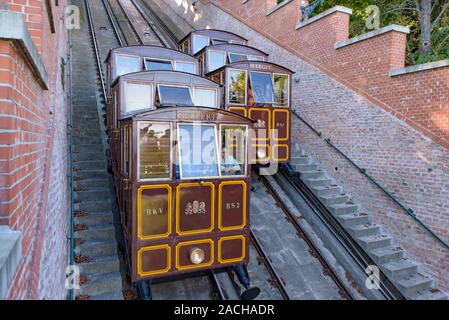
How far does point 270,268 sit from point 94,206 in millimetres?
3995

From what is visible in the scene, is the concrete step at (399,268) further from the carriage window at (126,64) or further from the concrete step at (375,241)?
the carriage window at (126,64)

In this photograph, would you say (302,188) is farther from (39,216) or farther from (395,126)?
(39,216)

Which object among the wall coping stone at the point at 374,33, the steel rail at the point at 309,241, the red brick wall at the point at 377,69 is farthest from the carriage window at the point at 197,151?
the wall coping stone at the point at 374,33

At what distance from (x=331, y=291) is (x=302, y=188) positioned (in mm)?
3222

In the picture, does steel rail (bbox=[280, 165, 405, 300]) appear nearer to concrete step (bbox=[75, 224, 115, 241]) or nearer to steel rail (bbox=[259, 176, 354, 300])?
steel rail (bbox=[259, 176, 354, 300])

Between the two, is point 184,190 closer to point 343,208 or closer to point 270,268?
point 270,268

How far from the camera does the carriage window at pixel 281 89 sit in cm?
873

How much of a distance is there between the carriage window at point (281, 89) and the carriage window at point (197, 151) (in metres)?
3.88

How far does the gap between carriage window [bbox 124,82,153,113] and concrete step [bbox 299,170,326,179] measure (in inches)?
184

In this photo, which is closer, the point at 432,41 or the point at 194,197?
the point at 194,197

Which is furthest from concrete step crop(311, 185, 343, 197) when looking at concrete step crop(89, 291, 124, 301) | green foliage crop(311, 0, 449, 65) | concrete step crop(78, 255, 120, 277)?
concrete step crop(89, 291, 124, 301)

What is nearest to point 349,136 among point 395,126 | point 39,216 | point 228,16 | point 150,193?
point 395,126

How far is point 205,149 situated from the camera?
17.5 ft

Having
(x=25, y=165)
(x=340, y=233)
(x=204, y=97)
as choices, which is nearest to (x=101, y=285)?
(x=25, y=165)
